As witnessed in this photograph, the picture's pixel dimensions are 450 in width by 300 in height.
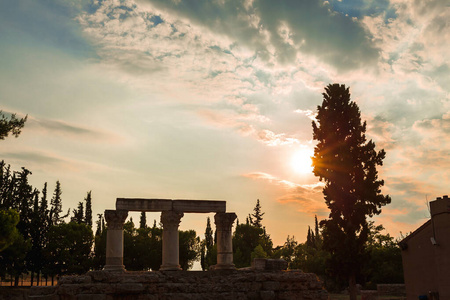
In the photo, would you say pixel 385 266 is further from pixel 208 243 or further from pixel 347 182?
pixel 208 243

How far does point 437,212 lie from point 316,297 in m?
9.43

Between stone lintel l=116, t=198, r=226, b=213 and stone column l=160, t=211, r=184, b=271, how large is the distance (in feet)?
1.17

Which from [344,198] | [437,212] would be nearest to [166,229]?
[344,198]

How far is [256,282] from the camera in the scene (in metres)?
24.6

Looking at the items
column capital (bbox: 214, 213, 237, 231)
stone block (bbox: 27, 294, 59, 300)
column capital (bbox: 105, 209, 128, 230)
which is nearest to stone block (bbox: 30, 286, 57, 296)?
stone block (bbox: 27, 294, 59, 300)

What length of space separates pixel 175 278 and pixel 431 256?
16.4 meters

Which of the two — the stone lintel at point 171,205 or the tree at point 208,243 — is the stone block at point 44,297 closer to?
the stone lintel at point 171,205

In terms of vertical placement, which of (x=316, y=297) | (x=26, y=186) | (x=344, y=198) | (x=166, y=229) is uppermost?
(x=26, y=186)

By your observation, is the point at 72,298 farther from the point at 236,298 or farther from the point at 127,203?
the point at 236,298

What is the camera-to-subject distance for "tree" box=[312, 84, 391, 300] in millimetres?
32562

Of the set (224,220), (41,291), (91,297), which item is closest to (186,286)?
(91,297)

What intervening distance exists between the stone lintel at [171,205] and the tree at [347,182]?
956 centimetres

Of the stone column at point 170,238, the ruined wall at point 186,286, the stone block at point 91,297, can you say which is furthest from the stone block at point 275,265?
the stone block at point 91,297

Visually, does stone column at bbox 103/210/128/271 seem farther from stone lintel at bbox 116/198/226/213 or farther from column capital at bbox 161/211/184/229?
column capital at bbox 161/211/184/229
